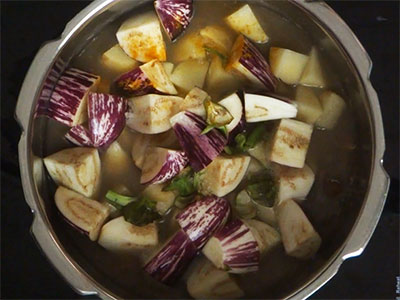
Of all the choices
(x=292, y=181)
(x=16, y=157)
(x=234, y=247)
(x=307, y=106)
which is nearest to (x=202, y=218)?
(x=234, y=247)

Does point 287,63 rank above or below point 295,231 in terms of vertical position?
above

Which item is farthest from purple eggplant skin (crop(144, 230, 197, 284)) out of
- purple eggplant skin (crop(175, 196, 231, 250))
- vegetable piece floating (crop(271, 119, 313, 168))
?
vegetable piece floating (crop(271, 119, 313, 168))

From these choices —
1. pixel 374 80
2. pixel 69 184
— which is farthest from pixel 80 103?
pixel 374 80

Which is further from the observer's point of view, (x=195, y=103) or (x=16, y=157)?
(x=16, y=157)

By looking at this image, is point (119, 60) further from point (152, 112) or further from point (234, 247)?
point (234, 247)

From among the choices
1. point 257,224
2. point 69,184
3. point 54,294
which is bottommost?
point 54,294

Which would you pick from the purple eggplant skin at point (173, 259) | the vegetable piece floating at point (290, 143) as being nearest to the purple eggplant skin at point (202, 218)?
the purple eggplant skin at point (173, 259)

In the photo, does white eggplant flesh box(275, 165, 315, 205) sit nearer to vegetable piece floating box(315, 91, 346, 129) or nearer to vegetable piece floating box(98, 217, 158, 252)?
vegetable piece floating box(315, 91, 346, 129)

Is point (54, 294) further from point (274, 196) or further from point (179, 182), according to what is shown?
point (274, 196)
